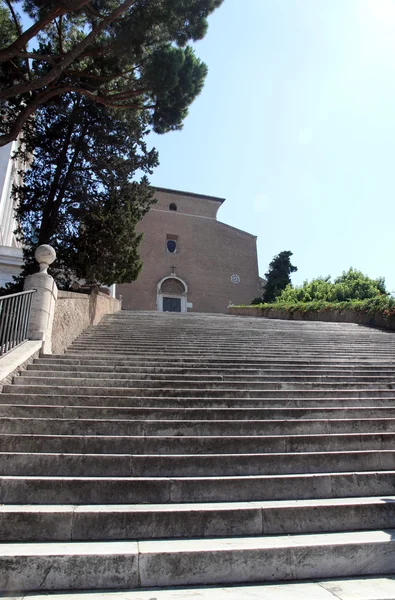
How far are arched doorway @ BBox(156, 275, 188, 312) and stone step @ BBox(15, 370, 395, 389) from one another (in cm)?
2177

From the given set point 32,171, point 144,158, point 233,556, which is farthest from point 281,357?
point 32,171

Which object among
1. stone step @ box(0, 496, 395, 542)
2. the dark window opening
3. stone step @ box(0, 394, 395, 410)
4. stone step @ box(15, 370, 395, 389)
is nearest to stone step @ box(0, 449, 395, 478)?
stone step @ box(0, 496, 395, 542)

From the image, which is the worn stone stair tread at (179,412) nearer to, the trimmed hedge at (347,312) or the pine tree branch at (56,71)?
the pine tree branch at (56,71)

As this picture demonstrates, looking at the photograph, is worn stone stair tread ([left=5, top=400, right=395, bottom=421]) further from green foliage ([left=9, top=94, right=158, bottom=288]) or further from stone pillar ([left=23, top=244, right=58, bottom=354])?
green foliage ([left=9, top=94, right=158, bottom=288])

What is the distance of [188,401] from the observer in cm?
433

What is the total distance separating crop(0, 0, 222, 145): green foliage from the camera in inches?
278

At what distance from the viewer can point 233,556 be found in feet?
7.72

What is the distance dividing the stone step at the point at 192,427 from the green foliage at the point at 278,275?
23.6m

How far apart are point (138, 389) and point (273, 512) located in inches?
87.6

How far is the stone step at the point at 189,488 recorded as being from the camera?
2832 millimetres

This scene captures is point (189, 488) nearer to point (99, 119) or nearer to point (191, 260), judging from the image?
point (99, 119)

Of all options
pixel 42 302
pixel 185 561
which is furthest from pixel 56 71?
pixel 185 561

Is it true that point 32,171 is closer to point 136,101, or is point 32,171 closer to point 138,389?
point 136,101

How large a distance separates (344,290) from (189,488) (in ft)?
55.3
